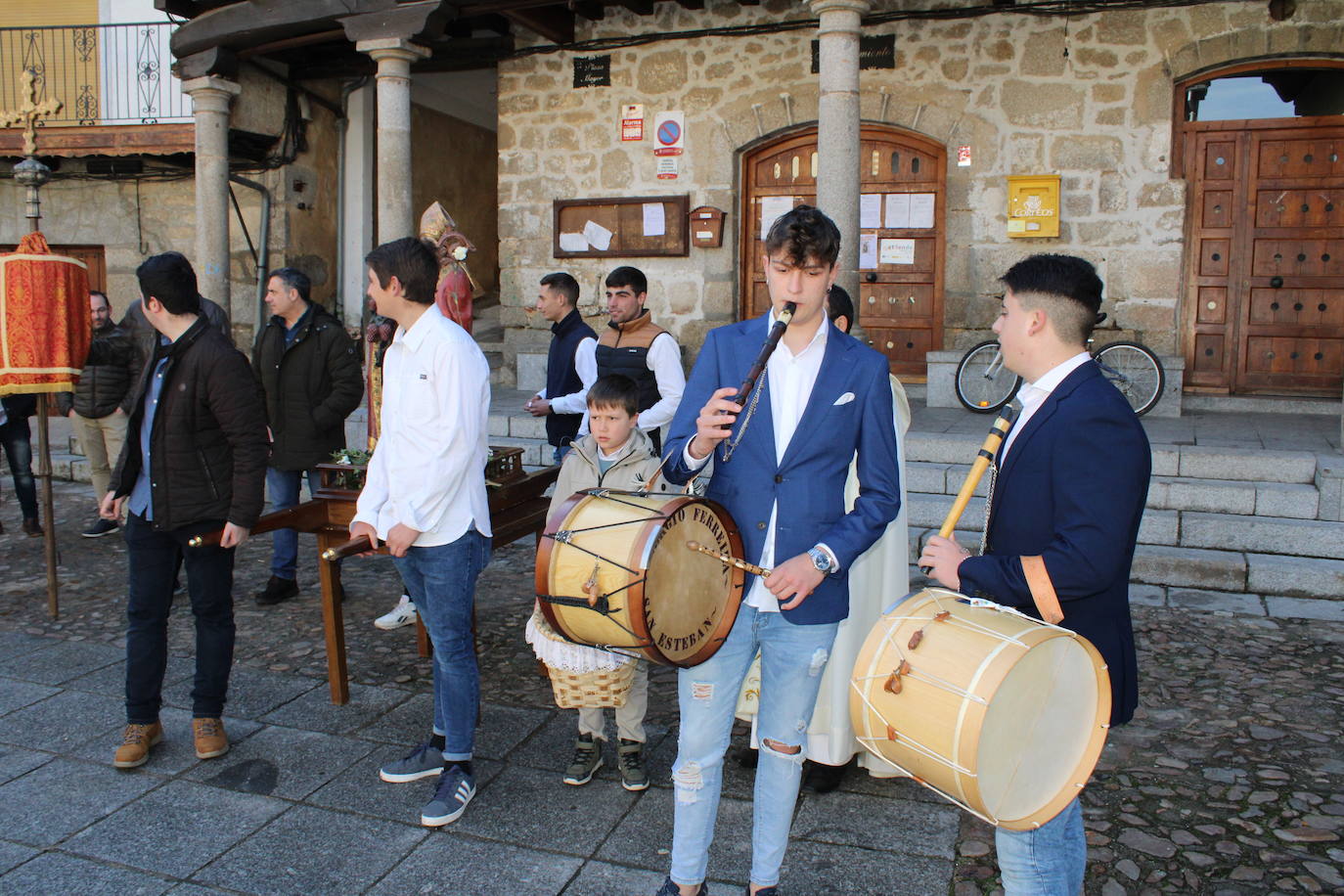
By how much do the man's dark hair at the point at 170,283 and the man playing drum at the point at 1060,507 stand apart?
9.17 feet

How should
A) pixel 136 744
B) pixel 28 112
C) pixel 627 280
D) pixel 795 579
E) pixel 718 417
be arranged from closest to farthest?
pixel 718 417, pixel 795 579, pixel 136 744, pixel 627 280, pixel 28 112

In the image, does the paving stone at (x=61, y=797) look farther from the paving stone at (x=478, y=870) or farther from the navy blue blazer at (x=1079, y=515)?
the navy blue blazer at (x=1079, y=515)

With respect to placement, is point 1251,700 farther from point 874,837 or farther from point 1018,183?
point 1018,183

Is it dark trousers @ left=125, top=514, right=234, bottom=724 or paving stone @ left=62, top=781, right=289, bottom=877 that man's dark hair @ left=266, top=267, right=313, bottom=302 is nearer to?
dark trousers @ left=125, top=514, right=234, bottom=724

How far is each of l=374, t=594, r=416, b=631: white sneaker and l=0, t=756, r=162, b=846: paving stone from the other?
165 cm

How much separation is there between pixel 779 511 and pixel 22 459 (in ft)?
22.4

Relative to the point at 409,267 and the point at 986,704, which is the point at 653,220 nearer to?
the point at 409,267

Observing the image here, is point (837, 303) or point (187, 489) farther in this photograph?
point (837, 303)

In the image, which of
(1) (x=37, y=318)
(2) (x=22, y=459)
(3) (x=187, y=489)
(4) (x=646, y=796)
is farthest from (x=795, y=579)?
(2) (x=22, y=459)

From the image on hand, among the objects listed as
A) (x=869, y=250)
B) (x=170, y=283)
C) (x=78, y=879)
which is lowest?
(x=78, y=879)

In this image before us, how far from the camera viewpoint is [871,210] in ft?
31.9

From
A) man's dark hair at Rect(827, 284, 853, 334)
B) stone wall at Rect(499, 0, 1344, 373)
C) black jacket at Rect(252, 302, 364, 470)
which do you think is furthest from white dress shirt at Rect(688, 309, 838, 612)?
stone wall at Rect(499, 0, 1344, 373)

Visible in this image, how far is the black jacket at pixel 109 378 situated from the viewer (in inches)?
266

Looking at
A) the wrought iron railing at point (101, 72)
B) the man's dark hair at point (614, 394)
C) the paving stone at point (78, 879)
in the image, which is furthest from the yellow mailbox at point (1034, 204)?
the wrought iron railing at point (101, 72)
